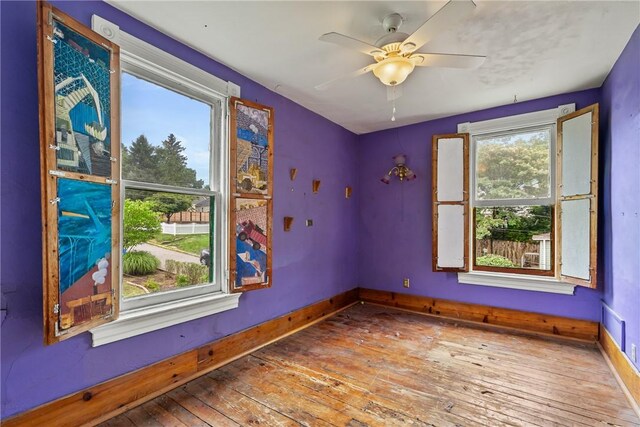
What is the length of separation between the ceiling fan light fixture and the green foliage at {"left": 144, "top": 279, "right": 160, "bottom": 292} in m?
2.34

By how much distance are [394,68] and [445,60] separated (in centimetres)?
36

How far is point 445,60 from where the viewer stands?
6.69 ft

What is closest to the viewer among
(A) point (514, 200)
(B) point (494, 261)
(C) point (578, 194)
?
(C) point (578, 194)

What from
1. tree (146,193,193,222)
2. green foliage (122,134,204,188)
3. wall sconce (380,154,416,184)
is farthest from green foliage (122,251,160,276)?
wall sconce (380,154,416,184)

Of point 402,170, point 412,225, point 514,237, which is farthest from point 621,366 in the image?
point 402,170

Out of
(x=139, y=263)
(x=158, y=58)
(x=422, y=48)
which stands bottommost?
(x=139, y=263)

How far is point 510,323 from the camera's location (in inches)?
138

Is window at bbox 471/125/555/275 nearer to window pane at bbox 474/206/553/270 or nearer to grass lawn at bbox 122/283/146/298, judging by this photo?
window pane at bbox 474/206/553/270

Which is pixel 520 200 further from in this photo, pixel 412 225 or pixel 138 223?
pixel 138 223

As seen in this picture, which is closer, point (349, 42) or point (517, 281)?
point (349, 42)

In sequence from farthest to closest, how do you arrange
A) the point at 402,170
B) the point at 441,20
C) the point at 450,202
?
the point at 402,170
the point at 450,202
the point at 441,20

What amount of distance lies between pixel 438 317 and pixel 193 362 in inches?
120

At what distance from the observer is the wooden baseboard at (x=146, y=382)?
1710 mm

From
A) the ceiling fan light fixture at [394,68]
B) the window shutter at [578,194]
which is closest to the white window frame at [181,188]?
the ceiling fan light fixture at [394,68]
